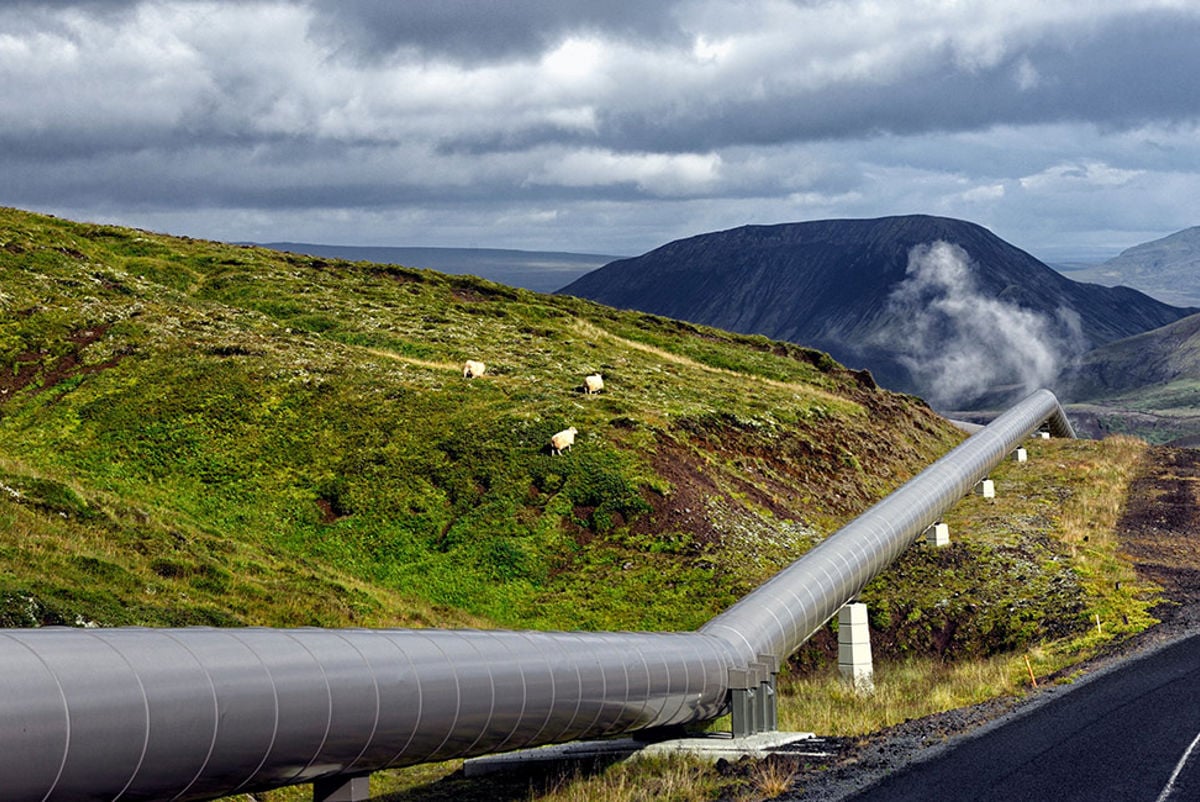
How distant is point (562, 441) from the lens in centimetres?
5612

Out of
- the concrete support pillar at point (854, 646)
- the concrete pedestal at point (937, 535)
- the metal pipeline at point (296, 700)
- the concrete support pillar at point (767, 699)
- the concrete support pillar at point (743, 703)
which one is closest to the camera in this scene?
the metal pipeline at point (296, 700)

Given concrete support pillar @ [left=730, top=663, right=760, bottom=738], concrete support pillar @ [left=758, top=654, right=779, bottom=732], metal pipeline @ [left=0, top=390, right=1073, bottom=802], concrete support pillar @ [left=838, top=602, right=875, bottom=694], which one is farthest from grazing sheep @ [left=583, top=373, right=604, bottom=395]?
metal pipeline @ [left=0, top=390, right=1073, bottom=802]

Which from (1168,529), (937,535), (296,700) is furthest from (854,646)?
(1168,529)

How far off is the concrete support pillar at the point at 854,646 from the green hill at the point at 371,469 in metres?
6.47

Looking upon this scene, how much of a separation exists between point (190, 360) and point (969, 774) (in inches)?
2055

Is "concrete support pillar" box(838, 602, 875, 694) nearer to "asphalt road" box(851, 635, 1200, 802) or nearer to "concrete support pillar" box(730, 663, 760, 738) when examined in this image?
"asphalt road" box(851, 635, 1200, 802)

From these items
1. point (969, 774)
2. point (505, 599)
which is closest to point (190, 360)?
point (505, 599)

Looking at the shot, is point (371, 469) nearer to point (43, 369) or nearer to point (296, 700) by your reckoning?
point (43, 369)

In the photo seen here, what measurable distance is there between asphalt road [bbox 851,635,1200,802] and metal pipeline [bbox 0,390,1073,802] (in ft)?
18.1

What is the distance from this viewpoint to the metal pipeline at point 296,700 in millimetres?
14445

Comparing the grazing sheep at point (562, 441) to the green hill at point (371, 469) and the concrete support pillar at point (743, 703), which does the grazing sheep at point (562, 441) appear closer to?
the green hill at point (371, 469)

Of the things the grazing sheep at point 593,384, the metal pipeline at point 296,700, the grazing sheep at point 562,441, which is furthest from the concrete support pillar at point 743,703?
the grazing sheep at point 593,384

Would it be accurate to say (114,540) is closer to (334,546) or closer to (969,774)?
(334,546)

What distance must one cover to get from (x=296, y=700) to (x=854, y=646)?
25.0 meters
